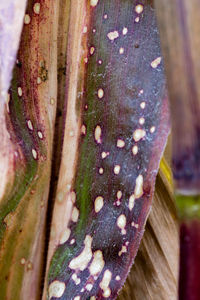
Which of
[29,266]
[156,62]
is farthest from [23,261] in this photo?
[156,62]

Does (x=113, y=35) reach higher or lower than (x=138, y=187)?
higher

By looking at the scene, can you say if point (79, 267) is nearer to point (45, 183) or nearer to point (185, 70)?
point (45, 183)

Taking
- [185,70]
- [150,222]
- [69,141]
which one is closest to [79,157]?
[69,141]

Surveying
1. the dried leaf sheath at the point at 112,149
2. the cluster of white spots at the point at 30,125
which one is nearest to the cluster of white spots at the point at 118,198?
the dried leaf sheath at the point at 112,149

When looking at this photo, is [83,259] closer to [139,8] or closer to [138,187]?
[138,187]

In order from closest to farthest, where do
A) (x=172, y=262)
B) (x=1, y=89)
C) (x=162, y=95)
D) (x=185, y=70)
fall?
(x=185, y=70) < (x=1, y=89) < (x=162, y=95) < (x=172, y=262)

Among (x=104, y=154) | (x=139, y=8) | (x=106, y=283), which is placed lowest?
(x=106, y=283)

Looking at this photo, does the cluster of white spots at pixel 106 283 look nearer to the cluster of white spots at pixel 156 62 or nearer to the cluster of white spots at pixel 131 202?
the cluster of white spots at pixel 131 202
